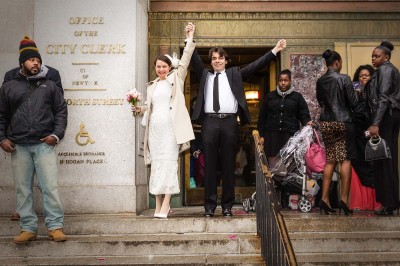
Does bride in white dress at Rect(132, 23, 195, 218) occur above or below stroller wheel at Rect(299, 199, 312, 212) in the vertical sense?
above

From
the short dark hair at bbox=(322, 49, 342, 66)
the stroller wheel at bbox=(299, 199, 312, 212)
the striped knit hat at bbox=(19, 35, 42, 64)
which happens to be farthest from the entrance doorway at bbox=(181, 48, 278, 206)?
the striped knit hat at bbox=(19, 35, 42, 64)

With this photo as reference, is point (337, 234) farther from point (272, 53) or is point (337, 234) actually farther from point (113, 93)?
point (113, 93)

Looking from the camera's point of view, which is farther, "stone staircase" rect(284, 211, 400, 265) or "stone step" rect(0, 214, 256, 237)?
"stone step" rect(0, 214, 256, 237)

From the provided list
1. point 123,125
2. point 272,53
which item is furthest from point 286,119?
point 123,125

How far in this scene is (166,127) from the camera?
7.75m

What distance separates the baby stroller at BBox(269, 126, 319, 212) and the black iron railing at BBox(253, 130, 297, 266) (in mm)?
2318

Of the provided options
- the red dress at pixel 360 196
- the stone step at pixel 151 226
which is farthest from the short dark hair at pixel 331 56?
the stone step at pixel 151 226

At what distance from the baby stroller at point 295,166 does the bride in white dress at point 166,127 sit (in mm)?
1811

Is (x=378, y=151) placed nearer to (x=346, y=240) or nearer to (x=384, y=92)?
(x=384, y=92)

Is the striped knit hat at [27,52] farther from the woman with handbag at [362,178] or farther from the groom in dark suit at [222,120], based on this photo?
the woman with handbag at [362,178]

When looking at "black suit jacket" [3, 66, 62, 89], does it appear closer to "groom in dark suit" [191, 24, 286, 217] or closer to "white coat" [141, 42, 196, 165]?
"white coat" [141, 42, 196, 165]

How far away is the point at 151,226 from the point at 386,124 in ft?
11.1

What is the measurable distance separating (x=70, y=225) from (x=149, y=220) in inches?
39.5

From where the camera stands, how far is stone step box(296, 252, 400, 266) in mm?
6152
